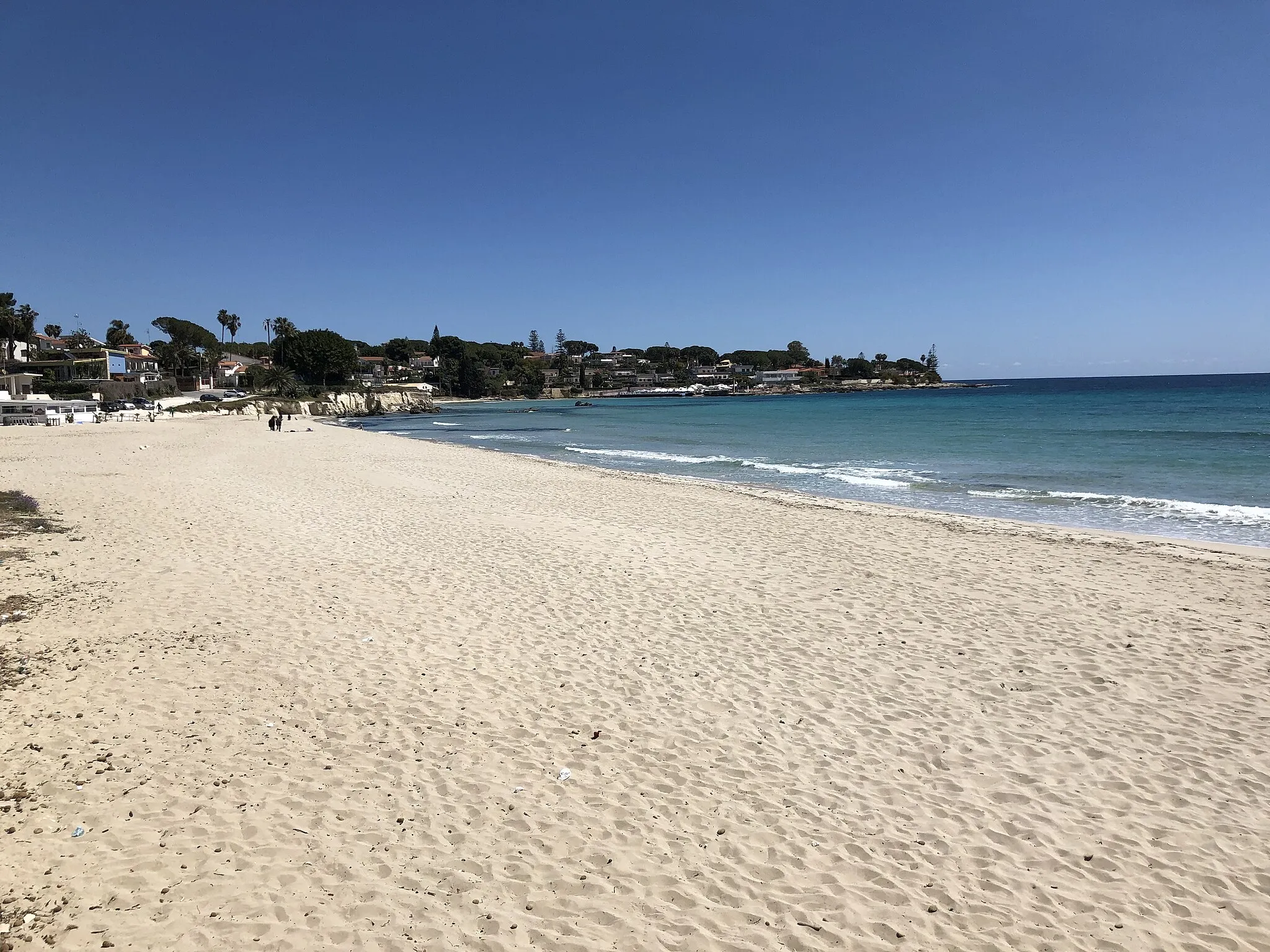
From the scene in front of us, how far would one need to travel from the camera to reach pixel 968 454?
104ft

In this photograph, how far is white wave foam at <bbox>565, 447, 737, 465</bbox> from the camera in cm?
3170

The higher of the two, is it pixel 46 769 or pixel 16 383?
pixel 16 383

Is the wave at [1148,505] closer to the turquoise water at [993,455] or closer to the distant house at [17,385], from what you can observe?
the turquoise water at [993,455]

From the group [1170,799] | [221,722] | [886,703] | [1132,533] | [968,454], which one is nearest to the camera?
[1170,799]

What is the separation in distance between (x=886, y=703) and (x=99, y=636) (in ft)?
26.0

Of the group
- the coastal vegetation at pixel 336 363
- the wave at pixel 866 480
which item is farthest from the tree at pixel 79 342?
the wave at pixel 866 480

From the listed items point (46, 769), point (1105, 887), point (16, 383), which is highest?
point (16, 383)

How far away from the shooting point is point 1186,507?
56.4 feet

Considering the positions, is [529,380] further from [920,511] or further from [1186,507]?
[1186,507]

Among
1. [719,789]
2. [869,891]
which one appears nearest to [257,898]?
[719,789]

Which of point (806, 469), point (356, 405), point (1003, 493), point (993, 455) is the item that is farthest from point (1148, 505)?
point (356, 405)

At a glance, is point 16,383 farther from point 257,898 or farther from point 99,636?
point 257,898

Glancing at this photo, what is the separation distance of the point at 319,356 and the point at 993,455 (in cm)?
9765

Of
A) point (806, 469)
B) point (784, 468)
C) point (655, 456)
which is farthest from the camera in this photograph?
point (655, 456)
